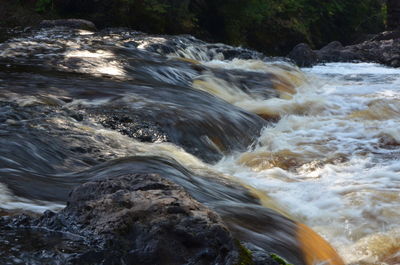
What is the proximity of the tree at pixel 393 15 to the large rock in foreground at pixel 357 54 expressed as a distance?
4149 mm

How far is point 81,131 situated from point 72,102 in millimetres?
1210

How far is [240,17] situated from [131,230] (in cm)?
1773

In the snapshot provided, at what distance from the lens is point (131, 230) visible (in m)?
3.06

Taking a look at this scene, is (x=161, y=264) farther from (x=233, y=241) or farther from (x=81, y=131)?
(x=81, y=131)

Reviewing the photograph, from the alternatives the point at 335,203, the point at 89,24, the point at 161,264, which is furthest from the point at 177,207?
the point at 89,24

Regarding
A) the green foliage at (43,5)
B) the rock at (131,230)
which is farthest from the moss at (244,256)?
the green foliage at (43,5)

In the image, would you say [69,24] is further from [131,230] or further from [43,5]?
[131,230]

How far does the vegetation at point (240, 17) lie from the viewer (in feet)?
59.5

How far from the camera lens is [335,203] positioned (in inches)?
218

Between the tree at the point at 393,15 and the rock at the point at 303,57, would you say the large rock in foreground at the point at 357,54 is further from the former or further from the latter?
the tree at the point at 393,15

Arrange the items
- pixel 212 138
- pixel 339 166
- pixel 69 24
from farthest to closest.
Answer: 1. pixel 69 24
2. pixel 212 138
3. pixel 339 166

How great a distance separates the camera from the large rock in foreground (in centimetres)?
1833

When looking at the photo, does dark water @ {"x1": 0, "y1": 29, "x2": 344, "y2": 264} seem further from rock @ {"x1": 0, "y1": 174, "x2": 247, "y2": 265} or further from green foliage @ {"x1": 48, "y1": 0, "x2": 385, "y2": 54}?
green foliage @ {"x1": 48, "y1": 0, "x2": 385, "y2": 54}

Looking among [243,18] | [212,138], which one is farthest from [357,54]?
[212,138]
